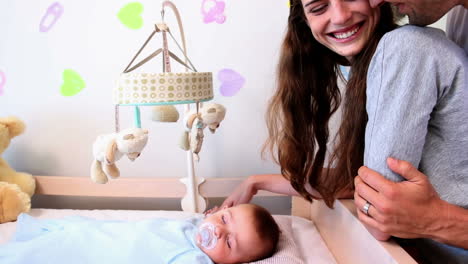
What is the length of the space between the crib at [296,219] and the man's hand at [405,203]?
0.21ft

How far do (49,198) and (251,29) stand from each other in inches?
48.6

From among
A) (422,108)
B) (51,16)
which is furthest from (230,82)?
(422,108)

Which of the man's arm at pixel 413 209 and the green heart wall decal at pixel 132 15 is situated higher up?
the green heart wall decal at pixel 132 15

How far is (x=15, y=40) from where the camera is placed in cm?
154

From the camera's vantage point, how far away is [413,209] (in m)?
0.66

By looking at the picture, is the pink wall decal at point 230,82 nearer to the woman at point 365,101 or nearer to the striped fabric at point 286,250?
the woman at point 365,101

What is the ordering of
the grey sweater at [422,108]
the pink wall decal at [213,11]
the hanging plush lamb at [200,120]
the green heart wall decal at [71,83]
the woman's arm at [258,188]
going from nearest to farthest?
the grey sweater at [422,108] < the hanging plush lamb at [200,120] < the woman's arm at [258,188] < the pink wall decal at [213,11] < the green heart wall decal at [71,83]

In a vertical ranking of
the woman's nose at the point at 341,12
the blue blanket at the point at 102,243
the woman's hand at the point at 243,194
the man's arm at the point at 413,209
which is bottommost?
the blue blanket at the point at 102,243

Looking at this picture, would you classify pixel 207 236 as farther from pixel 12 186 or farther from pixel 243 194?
pixel 12 186

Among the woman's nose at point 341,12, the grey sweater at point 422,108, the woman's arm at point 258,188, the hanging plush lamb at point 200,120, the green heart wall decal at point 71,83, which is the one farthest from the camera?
the green heart wall decal at point 71,83

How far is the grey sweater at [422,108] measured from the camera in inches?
24.8

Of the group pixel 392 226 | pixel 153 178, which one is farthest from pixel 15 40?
pixel 392 226

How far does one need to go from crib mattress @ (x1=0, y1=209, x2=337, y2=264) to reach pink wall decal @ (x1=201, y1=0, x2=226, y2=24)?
793 millimetres

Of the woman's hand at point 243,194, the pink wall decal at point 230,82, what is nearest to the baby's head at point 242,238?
the woman's hand at point 243,194
